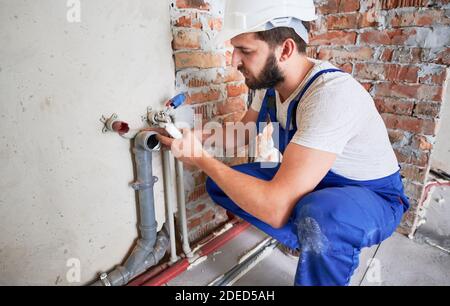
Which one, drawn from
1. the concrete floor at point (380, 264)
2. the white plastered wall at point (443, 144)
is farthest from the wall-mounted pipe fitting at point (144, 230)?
the white plastered wall at point (443, 144)

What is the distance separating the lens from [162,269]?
1.08m

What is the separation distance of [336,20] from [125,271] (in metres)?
1.36

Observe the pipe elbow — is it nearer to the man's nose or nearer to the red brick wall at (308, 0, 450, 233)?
the man's nose

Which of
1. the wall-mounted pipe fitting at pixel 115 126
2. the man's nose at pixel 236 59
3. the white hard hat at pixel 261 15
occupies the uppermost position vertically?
the white hard hat at pixel 261 15

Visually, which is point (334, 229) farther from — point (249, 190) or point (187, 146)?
point (187, 146)

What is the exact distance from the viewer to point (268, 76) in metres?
0.91

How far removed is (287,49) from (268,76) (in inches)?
3.9

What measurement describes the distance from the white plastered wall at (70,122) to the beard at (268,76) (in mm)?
277

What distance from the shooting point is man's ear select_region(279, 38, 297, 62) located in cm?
87

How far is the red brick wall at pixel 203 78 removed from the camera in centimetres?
97

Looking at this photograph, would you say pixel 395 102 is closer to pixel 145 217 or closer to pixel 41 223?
pixel 145 217

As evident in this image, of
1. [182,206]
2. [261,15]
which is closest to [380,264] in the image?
[182,206]

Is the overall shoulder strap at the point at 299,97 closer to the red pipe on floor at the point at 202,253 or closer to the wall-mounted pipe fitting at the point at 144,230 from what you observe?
the wall-mounted pipe fitting at the point at 144,230

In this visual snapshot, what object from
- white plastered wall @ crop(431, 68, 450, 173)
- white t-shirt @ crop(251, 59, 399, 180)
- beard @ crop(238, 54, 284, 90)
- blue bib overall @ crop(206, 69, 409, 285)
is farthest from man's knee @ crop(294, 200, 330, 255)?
white plastered wall @ crop(431, 68, 450, 173)
